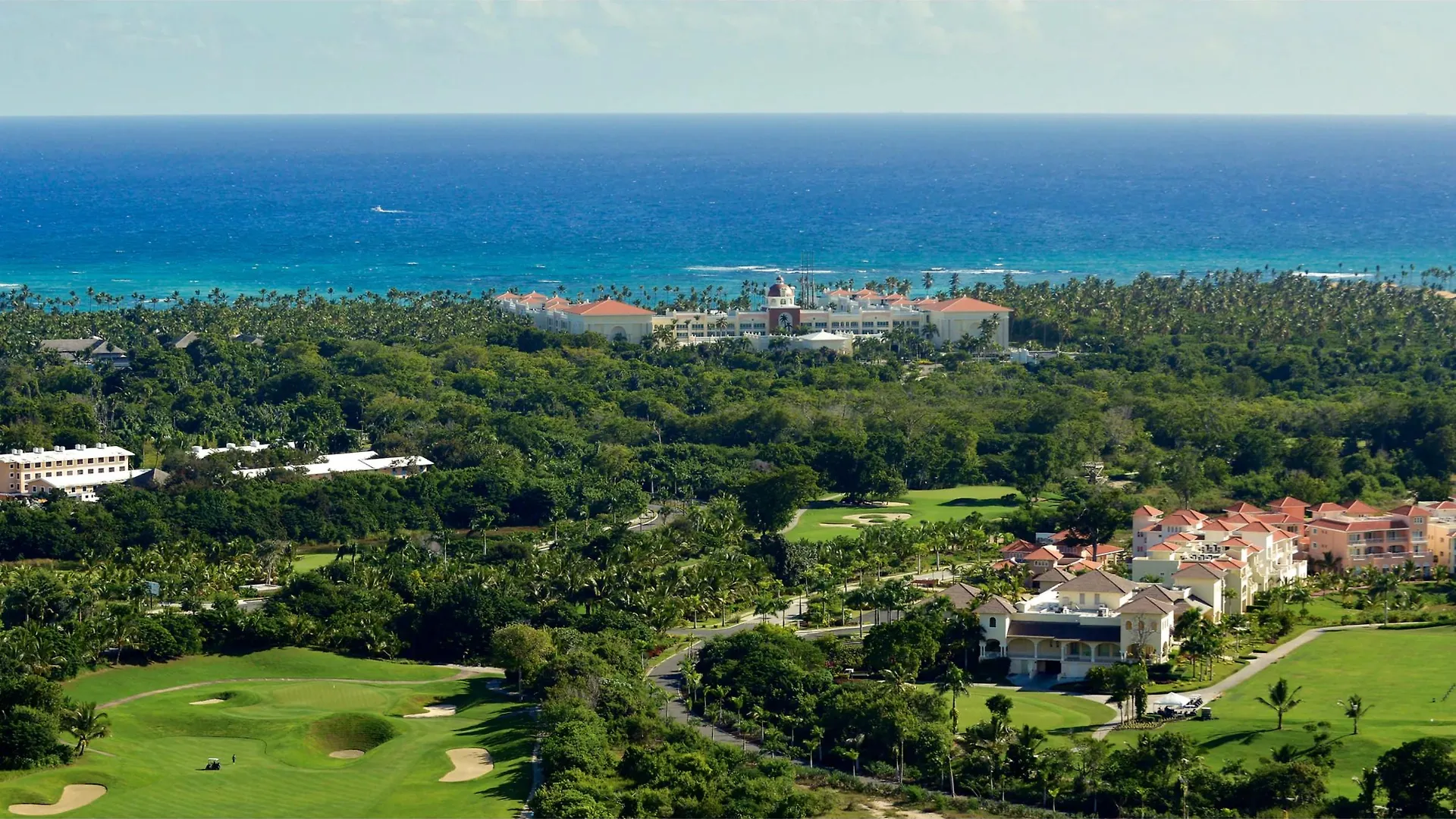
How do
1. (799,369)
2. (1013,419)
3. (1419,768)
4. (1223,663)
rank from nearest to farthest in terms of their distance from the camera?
(1419,768)
(1223,663)
(1013,419)
(799,369)

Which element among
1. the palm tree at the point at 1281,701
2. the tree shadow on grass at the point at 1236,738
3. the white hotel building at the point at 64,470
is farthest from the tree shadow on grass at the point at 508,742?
the white hotel building at the point at 64,470

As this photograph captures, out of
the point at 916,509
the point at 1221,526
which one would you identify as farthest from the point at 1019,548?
the point at 916,509

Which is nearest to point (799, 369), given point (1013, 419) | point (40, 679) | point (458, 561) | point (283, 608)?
point (1013, 419)

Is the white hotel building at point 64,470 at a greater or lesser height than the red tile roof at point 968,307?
lesser

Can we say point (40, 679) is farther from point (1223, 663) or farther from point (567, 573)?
point (1223, 663)

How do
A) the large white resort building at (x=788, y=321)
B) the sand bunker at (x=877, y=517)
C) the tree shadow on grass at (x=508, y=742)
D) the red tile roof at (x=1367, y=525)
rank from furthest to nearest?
1. the large white resort building at (x=788, y=321)
2. the sand bunker at (x=877, y=517)
3. the red tile roof at (x=1367, y=525)
4. the tree shadow on grass at (x=508, y=742)

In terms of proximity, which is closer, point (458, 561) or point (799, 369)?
point (458, 561)

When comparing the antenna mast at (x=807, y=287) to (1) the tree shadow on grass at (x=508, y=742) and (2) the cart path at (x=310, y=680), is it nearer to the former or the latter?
(2) the cart path at (x=310, y=680)
